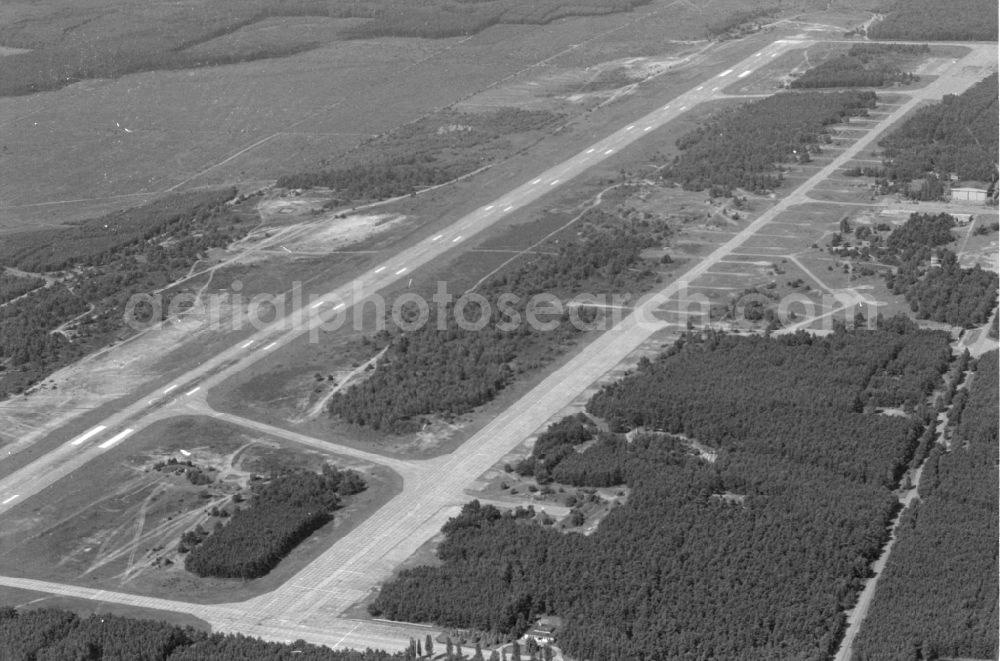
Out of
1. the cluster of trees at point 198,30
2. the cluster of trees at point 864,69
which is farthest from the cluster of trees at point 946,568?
the cluster of trees at point 198,30

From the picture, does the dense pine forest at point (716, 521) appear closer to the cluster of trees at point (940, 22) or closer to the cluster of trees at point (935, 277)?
the cluster of trees at point (935, 277)

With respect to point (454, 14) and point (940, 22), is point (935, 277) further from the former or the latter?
point (454, 14)

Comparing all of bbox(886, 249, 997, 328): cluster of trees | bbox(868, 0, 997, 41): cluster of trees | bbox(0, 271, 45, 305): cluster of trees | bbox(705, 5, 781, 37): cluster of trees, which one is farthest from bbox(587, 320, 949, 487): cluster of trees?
bbox(705, 5, 781, 37): cluster of trees

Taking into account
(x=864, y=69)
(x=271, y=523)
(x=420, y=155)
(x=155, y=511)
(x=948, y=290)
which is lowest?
(x=155, y=511)

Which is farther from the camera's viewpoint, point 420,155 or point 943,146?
point 420,155

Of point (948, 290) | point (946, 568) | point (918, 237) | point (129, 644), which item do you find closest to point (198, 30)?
point (918, 237)
